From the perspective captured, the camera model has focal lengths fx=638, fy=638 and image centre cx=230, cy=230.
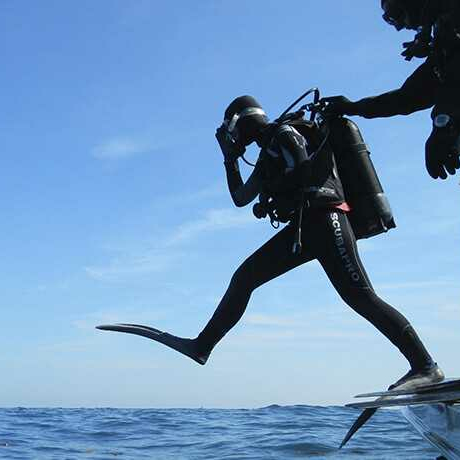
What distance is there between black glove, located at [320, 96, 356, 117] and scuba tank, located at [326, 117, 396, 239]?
8 centimetres

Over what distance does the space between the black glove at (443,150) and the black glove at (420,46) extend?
1.28 ft

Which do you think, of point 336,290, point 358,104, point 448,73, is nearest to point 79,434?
point 336,290

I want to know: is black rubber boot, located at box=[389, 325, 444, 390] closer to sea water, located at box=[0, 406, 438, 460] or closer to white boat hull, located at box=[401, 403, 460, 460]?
white boat hull, located at box=[401, 403, 460, 460]

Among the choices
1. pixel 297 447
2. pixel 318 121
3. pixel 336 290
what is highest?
pixel 318 121

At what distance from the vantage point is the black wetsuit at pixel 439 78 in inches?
123

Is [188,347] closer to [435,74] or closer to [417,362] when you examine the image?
[417,362]

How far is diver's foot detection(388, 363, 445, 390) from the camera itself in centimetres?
378

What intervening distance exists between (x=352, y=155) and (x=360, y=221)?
0.46 meters

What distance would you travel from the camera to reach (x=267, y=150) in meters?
4.45

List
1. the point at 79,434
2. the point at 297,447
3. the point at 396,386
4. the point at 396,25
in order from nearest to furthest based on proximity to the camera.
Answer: the point at 396,25 < the point at 396,386 < the point at 297,447 < the point at 79,434

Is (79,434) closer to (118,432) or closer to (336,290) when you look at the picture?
(118,432)

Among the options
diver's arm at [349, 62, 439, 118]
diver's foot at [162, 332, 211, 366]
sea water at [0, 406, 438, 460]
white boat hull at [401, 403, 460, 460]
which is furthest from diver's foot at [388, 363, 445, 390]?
sea water at [0, 406, 438, 460]

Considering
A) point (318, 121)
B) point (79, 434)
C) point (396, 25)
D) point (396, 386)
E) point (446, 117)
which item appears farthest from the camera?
point (79, 434)

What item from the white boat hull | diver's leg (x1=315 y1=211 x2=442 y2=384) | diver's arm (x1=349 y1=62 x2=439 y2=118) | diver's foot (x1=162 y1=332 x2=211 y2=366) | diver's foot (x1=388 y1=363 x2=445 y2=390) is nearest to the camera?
the white boat hull
